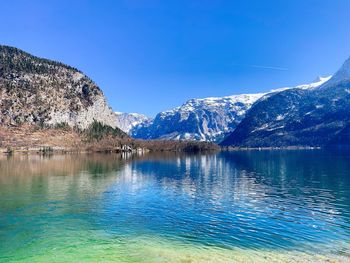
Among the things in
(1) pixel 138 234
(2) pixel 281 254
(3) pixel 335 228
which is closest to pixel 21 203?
(1) pixel 138 234

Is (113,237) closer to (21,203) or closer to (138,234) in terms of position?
(138,234)

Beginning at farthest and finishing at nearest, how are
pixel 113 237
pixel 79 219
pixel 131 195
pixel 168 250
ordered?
pixel 131 195 < pixel 79 219 < pixel 113 237 < pixel 168 250

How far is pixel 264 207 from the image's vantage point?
233ft

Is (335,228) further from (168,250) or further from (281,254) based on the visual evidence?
(168,250)

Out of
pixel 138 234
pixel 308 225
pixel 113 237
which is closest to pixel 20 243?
pixel 113 237

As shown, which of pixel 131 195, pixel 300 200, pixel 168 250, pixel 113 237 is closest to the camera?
pixel 168 250

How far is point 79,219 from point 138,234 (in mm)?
15099

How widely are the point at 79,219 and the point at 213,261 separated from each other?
3062cm

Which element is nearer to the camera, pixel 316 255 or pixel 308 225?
pixel 316 255

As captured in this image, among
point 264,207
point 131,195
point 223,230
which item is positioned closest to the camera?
point 223,230

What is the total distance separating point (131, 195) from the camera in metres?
89.0

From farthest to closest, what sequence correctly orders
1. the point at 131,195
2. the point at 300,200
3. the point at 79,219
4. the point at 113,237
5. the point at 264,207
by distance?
the point at 131,195 → the point at 300,200 → the point at 264,207 → the point at 79,219 → the point at 113,237

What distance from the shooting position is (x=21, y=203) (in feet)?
246

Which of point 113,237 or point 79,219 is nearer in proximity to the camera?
point 113,237
